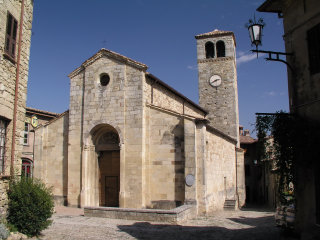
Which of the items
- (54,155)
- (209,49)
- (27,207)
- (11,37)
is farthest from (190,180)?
(209,49)

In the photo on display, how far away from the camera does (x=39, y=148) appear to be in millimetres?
17641

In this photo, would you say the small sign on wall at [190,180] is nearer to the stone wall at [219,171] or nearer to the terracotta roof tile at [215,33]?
the stone wall at [219,171]

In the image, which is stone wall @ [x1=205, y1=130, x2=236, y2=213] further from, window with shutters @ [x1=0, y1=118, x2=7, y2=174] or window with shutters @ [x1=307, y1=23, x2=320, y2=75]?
window with shutters @ [x1=0, y1=118, x2=7, y2=174]

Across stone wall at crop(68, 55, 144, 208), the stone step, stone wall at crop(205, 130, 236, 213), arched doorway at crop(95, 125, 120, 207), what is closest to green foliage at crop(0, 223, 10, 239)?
stone wall at crop(68, 55, 144, 208)

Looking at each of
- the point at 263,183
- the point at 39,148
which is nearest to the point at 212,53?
the point at 263,183

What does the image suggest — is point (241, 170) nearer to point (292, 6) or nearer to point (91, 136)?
point (91, 136)

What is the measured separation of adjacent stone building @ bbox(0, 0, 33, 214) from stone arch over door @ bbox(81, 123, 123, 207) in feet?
22.5

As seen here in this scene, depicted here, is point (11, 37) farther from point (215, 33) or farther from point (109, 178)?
point (215, 33)

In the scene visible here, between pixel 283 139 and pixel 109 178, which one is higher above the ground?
pixel 283 139

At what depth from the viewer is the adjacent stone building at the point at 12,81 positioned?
28.9 feet

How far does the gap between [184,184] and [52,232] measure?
661 cm

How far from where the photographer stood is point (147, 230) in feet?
34.3

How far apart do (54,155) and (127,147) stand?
484 cm

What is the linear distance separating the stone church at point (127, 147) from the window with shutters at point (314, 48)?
24.8 ft
